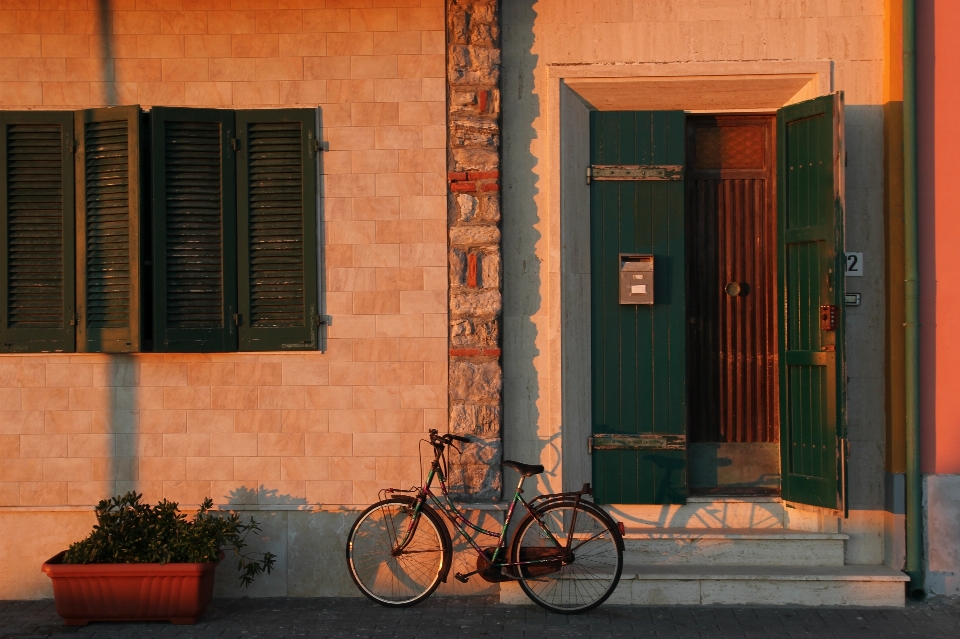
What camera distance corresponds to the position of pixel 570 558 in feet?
19.9

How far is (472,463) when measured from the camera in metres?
6.48

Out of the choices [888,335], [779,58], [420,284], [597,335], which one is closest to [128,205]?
[420,284]

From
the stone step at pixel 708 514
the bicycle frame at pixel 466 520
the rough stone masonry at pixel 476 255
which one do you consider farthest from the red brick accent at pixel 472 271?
the stone step at pixel 708 514

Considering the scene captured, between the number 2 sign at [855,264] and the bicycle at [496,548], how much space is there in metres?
2.28

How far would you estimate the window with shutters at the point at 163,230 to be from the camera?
259 inches

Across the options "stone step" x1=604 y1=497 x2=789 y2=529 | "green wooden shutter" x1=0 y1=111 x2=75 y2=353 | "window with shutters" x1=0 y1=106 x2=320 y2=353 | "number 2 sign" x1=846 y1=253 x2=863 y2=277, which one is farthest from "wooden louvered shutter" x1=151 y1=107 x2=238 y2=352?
"number 2 sign" x1=846 y1=253 x2=863 y2=277

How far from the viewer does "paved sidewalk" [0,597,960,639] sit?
18.8 feet

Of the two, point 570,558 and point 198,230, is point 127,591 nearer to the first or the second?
point 198,230

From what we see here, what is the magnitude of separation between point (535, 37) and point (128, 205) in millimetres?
2891

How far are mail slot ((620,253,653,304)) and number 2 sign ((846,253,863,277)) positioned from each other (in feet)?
4.21

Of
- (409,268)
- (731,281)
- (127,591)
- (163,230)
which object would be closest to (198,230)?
(163,230)

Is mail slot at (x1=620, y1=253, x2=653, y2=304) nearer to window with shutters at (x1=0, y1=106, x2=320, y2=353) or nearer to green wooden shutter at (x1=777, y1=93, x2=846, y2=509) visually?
green wooden shutter at (x1=777, y1=93, x2=846, y2=509)

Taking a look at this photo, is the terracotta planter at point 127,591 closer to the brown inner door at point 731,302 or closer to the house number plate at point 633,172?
the brown inner door at point 731,302

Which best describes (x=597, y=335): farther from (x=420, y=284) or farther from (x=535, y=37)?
(x=535, y=37)
